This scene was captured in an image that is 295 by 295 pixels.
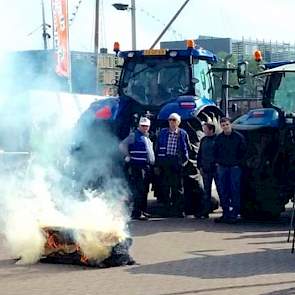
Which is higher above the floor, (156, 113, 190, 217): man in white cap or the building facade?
the building facade

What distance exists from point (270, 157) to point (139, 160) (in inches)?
84.2

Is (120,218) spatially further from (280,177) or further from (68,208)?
(280,177)

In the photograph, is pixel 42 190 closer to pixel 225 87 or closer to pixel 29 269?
pixel 29 269

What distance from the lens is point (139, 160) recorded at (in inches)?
518

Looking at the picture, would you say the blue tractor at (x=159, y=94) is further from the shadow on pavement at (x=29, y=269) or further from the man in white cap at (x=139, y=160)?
the shadow on pavement at (x=29, y=269)

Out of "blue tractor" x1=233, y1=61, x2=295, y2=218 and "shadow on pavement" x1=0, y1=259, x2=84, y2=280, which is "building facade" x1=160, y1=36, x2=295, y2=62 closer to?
"blue tractor" x1=233, y1=61, x2=295, y2=218

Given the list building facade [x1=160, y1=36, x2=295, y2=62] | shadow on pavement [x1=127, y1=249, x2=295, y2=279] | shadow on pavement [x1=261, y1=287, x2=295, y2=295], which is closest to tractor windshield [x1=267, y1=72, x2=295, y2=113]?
shadow on pavement [x1=127, y1=249, x2=295, y2=279]

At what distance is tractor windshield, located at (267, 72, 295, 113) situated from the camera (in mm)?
13219

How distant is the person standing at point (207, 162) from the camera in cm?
1308

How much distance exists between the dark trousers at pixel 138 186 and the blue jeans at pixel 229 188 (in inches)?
49.3

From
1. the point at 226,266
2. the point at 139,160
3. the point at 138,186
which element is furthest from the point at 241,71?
the point at 226,266

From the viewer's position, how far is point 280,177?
42.4 ft

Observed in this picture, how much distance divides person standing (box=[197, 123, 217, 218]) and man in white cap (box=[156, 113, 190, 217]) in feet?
0.87

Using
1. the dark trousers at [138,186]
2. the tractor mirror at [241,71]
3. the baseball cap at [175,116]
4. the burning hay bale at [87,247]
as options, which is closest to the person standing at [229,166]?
the baseball cap at [175,116]
